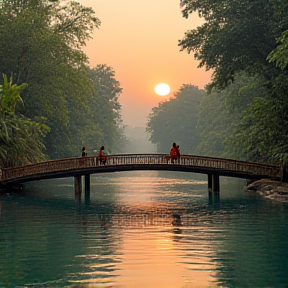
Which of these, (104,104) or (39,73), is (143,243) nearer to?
(39,73)

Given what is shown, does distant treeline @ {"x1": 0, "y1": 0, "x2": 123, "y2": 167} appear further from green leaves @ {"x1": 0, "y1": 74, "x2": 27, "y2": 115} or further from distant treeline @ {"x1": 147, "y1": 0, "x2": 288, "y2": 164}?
distant treeline @ {"x1": 147, "y1": 0, "x2": 288, "y2": 164}

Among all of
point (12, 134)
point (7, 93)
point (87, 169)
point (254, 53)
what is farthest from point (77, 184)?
point (254, 53)

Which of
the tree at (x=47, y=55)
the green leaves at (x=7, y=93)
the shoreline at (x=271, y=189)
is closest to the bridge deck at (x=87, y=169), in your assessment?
the shoreline at (x=271, y=189)

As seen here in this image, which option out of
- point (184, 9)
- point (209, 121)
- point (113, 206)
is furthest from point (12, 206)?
point (209, 121)

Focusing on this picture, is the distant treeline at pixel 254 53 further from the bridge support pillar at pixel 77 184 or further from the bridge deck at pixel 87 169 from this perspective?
the bridge support pillar at pixel 77 184

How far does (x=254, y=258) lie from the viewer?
19781 mm

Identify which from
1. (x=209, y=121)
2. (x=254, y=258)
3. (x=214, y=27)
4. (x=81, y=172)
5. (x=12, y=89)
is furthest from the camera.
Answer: (x=209, y=121)

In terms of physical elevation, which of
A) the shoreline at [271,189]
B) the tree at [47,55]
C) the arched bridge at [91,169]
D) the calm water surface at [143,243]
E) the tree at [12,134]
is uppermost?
the tree at [47,55]

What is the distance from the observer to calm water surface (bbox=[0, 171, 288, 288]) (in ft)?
55.8

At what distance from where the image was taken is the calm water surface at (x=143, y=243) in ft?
55.8

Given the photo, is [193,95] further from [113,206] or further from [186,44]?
[113,206]

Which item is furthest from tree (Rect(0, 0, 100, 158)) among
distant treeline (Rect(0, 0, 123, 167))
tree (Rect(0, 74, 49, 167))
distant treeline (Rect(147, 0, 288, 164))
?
distant treeline (Rect(147, 0, 288, 164))

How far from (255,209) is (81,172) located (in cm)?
1383

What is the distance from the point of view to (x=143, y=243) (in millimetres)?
22922
